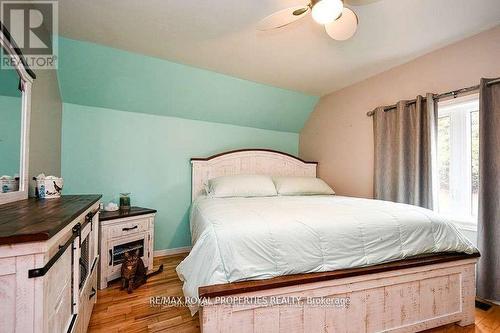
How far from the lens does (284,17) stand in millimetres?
1426

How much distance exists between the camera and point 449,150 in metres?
2.14

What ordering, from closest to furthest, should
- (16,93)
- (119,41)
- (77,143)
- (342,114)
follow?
1. (16,93)
2. (119,41)
3. (77,143)
4. (342,114)

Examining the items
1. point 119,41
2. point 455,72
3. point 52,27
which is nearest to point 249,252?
point 119,41

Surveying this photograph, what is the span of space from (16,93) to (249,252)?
5.72 feet

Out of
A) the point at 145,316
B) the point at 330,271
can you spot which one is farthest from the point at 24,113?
the point at 330,271

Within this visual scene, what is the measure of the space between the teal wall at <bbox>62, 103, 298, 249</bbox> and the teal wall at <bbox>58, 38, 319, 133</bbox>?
149 millimetres

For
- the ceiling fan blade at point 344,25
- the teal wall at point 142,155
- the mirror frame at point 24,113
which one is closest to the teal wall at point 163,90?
the teal wall at point 142,155

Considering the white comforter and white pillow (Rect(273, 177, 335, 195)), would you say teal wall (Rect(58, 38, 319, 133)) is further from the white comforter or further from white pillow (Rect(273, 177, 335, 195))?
Result: the white comforter

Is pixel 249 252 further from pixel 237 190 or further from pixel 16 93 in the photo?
pixel 16 93

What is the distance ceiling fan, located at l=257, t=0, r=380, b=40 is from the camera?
4.24 feet

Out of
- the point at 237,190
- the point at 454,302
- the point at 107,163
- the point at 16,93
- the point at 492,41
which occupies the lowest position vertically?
the point at 454,302

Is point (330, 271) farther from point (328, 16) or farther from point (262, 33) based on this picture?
point (262, 33)

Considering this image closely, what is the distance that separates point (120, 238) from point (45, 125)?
117cm

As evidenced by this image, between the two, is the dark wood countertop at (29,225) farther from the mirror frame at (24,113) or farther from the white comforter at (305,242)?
the white comforter at (305,242)
